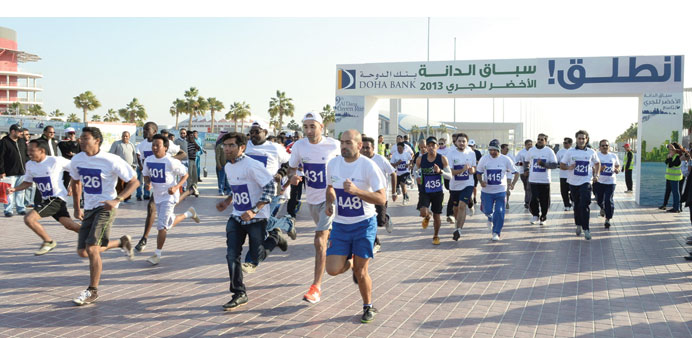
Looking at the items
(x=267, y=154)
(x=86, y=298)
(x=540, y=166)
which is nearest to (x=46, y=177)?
(x=86, y=298)

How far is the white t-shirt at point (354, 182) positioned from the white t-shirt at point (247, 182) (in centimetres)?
76

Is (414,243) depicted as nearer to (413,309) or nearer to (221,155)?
(413,309)

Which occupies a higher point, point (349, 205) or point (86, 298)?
point (349, 205)

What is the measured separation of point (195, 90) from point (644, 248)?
74112 millimetres

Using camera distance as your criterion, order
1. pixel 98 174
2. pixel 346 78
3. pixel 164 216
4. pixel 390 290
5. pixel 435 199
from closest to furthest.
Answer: pixel 98 174 < pixel 390 290 < pixel 164 216 < pixel 435 199 < pixel 346 78

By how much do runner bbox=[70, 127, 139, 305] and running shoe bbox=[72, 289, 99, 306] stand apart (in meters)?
0.01

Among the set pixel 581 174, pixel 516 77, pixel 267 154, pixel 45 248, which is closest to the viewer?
pixel 45 248

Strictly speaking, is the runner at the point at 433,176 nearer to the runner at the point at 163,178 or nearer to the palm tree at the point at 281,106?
the runner at the point at 163,178

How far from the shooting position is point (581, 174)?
33.1 ft

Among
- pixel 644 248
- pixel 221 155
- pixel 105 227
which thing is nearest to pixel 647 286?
pixel 644 248

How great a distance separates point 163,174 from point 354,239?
354cm

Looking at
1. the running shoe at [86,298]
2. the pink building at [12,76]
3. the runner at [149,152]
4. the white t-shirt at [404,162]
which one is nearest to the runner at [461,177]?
the white t-shirt at [404,162]

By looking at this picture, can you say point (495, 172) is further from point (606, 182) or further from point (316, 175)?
point (316, 175)

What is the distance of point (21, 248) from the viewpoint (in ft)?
26.5
